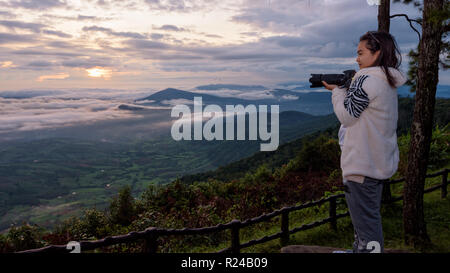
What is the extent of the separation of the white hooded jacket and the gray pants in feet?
0.29

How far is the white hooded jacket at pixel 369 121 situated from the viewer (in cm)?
274

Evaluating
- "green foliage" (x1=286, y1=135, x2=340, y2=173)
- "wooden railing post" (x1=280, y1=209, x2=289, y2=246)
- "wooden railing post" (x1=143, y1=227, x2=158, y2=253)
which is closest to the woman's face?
"wooden railing post" (x1=143, y1=227, x2=158, y2=253)

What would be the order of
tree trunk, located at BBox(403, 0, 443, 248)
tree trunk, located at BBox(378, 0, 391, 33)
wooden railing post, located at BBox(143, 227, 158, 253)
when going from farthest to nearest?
tree trunk, located at BBox(378, 0, 391, 33), tree trunk, located at BBox(403, 0, 443, 248), wooden railing post, located at BBox(143, 227, 158, 253)

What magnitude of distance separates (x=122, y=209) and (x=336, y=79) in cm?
1095

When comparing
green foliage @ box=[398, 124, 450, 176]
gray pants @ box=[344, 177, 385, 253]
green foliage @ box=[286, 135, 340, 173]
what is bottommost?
green foliage @ box=[286, 135, 340, 173]

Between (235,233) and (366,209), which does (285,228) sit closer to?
(235,233)

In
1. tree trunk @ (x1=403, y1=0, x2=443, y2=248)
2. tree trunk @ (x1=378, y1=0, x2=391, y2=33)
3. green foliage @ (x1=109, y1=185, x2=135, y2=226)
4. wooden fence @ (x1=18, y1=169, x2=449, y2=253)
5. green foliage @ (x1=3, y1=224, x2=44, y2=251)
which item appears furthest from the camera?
green foliage @ (x1=109, y1=185, x2=135, y2=226)

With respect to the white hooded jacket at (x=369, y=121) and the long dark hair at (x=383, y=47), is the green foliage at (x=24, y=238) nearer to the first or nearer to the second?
the white hooded jacket at (x=369, y=121)

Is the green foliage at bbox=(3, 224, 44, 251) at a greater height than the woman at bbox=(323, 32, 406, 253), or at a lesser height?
lesser

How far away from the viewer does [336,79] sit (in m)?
3.09

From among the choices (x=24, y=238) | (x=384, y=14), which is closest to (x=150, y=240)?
(x=384, y=14)

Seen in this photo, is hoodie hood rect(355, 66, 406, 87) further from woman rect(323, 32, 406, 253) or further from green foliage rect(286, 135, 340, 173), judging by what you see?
green foliage rect(286, 135, 340, 173)

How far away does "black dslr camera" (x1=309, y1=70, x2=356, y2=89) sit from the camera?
Result: 119 inches
